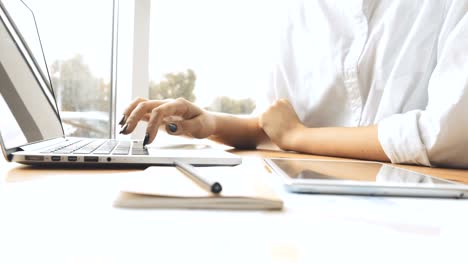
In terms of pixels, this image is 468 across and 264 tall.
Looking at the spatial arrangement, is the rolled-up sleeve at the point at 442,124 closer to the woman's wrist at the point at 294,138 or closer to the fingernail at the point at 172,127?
the woman's wrist at the point at 294,138

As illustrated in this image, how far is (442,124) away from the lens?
47cm

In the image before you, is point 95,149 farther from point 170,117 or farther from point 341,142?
point 341,142

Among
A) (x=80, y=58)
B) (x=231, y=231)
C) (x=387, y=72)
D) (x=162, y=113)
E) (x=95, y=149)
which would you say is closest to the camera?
(x=231, y=231)

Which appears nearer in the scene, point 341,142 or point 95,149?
point 95,149

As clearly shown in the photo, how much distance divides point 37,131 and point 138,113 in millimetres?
154

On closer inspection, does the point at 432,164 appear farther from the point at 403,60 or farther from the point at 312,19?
the point at 312,19

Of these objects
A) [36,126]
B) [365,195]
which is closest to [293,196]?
[365,195]

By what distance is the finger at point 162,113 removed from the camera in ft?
1.86

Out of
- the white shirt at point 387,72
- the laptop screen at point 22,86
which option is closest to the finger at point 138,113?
the laptop screen at point 22,86

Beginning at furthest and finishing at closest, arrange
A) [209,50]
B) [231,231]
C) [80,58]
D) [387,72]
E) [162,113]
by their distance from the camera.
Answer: [209,50] < [80,58] < [387,72] < [162,113] < [231,231]

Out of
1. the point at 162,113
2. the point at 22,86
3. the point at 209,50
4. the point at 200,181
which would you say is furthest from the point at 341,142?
the point at 209,50

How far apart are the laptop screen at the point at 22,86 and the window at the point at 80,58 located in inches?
9.5

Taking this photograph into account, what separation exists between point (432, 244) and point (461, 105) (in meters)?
0.35

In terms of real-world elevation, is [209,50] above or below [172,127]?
above
